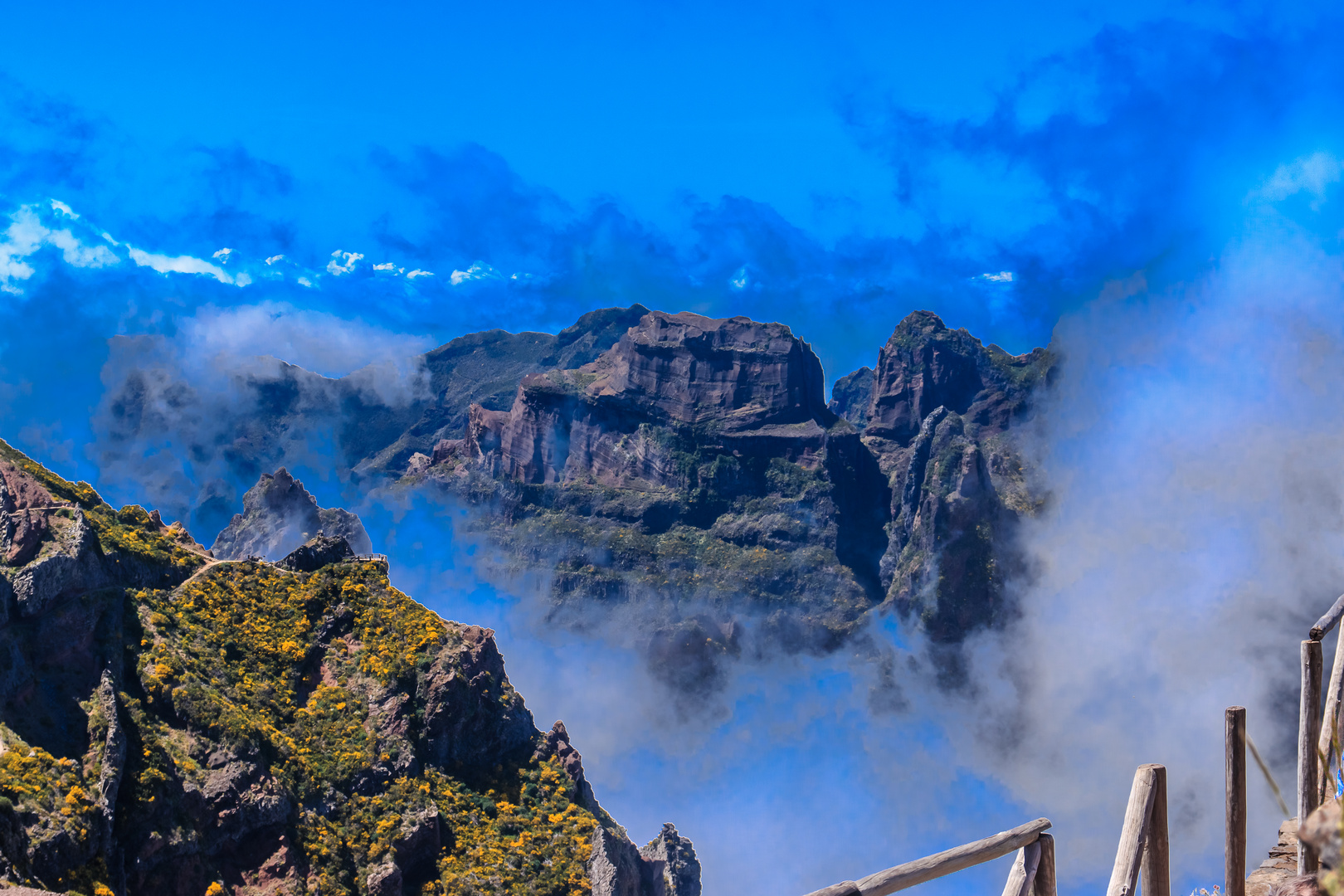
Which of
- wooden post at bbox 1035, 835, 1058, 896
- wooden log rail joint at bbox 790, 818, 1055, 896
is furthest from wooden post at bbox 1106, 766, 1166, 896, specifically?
wooden log rail joint at bbox 790, 818, 1055, 896

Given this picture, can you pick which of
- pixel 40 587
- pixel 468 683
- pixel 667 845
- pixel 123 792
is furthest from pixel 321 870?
pixel 667 845

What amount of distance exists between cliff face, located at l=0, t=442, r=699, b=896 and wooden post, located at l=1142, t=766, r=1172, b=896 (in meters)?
26.5

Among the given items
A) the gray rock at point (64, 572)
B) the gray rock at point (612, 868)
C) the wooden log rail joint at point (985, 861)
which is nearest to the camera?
the wooden log rail joint at point (985, 861)

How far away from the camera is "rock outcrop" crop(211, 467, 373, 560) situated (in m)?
179

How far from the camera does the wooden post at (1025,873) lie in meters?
12.0

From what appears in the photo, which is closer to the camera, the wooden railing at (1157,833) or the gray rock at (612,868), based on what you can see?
the wooden railing at (1157,833)

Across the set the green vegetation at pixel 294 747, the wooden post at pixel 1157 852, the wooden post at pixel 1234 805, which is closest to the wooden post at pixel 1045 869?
the wooden post at pixel 1157 852

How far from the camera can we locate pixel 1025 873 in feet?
39.3

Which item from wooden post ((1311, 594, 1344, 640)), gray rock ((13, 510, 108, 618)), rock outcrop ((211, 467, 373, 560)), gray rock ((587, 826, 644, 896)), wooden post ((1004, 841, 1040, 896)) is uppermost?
rock outcrop ((211, 467, 373, 560))

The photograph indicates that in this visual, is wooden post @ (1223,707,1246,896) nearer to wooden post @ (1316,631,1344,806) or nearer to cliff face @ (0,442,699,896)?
wooden post @ (1316,631,1344,806)

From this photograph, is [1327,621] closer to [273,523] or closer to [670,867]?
[670,867]

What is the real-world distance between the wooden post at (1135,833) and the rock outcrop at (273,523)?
17782 cm

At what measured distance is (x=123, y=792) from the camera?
37500mm

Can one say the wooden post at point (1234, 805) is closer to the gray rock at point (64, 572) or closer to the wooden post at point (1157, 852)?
the wooden post at point (1157, 852)
